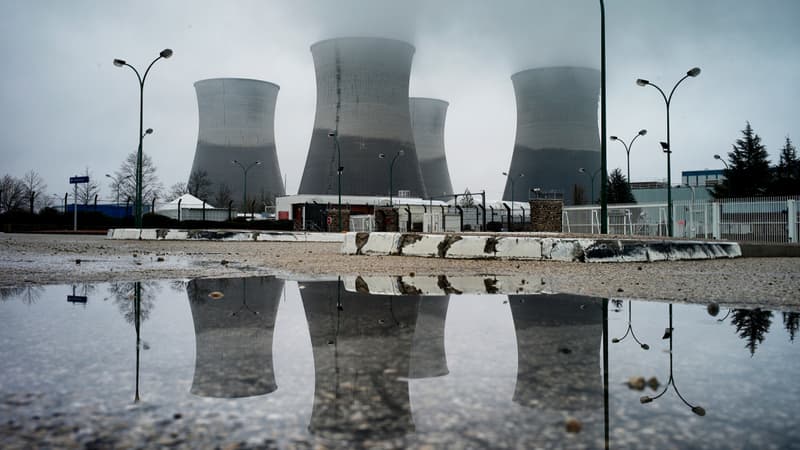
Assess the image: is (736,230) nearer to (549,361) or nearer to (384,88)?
(549,361)

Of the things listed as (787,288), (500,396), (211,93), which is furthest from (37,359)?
(211,93)

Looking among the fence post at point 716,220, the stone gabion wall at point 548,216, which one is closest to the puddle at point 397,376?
the fence post at point 716,220

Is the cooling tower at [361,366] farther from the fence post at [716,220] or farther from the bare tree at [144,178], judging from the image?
the bare tree at [144,178]

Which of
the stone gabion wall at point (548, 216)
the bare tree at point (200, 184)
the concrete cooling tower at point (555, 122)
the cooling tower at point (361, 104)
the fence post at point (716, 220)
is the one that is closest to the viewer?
the fence post at point (716, 220)

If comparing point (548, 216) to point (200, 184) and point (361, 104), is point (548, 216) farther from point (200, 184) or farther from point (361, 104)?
point (200, 184)

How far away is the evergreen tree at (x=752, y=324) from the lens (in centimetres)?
185

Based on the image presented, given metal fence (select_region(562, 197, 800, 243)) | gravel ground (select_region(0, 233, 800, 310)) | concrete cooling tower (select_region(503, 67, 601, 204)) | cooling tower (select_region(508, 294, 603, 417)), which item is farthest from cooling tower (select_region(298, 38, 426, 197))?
cooling tower (select_region(508, 294, 603, 417))

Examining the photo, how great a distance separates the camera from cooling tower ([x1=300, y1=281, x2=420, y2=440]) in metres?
1.04

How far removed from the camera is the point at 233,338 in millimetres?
1856

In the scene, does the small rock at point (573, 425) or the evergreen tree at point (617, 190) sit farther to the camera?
the evergreen tree at point (617, 190)

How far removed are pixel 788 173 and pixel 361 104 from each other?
2685cm

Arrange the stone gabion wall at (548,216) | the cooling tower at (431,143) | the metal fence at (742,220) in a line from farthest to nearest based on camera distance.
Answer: the cooling tower at (431,143)
the stone gabion wall at (548,216)
the metal fence at (742,220)

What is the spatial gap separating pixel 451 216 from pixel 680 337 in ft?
56.2

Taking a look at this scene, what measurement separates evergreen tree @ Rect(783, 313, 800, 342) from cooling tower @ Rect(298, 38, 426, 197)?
31352 mm
